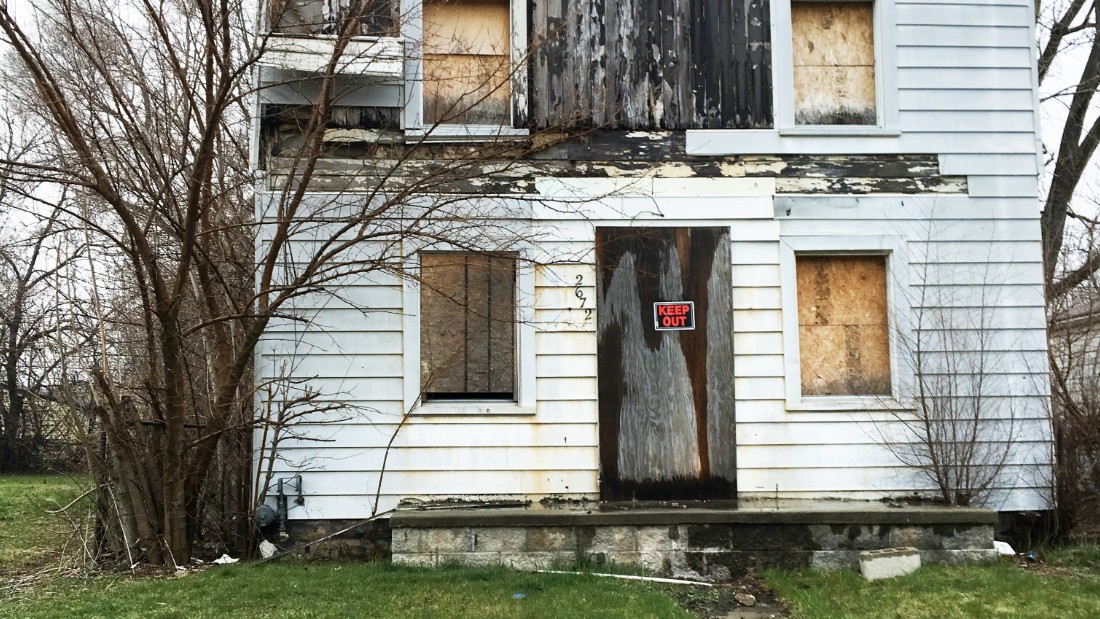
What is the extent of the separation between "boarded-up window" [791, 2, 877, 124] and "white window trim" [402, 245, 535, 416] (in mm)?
3158

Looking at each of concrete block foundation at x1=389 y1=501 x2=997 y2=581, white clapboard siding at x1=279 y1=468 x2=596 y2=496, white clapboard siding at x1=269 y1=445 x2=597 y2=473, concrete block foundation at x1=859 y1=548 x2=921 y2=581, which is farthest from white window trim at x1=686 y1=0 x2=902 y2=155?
concrete block foundation at x1=859 y1=548 x2=921 y2=581

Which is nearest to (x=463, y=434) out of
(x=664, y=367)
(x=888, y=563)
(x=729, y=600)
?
(x=664, y=367)

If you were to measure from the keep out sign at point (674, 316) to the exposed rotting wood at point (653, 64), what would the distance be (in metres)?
1.73

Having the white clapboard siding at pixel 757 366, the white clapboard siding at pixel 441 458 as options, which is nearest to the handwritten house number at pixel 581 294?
the white clapboard siding at pixel 441 458

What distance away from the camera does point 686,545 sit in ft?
25.0

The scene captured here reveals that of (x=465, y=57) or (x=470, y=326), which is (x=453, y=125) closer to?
(x=465, y=57)

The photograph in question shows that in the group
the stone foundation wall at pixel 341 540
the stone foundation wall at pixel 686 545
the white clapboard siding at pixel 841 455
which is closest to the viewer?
the stone foundation wall at pixel 686 545

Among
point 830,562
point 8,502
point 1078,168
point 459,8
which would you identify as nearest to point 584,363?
point 830,562

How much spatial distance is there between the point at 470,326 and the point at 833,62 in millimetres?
4417

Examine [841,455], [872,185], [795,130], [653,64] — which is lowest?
[841,455]

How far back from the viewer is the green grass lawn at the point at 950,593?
640cm

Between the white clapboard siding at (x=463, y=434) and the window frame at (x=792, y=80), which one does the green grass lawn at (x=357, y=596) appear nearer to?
the white clapboard siding at (x=463, y=434)

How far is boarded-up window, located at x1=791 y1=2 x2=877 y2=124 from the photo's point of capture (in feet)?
29.8

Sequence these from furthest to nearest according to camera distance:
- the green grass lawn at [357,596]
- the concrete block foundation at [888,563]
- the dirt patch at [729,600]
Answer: the concrete block foundation at [888,563] < the dirt patch at [729,600] < the green grass lawn at [357,596]
